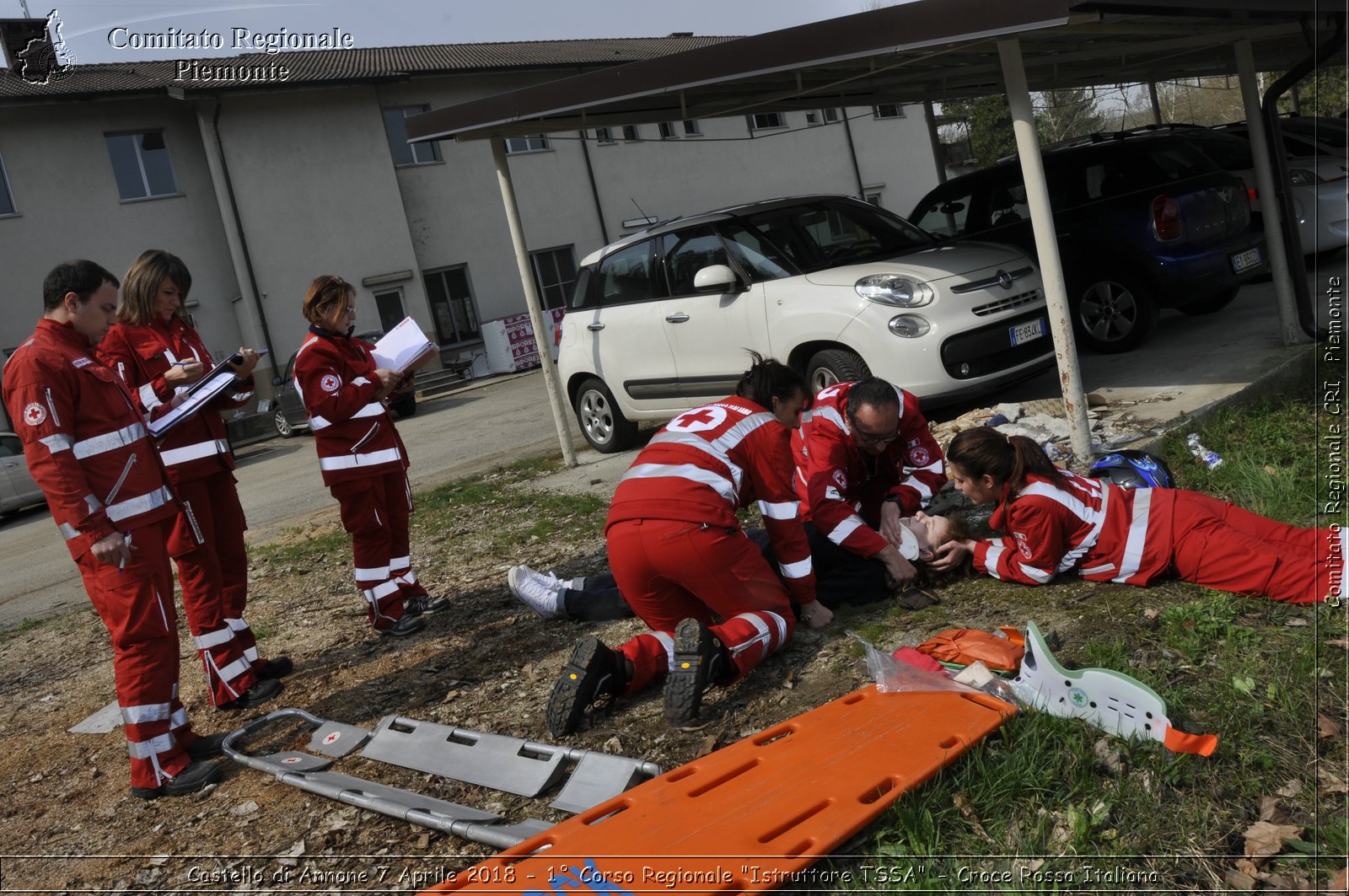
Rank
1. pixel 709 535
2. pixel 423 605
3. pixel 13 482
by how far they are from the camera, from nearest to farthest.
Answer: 1. pixel 709 535
2. pixel 423 605
3. pixel 13 482

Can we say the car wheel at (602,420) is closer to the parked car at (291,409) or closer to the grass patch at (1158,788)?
the grass patch at (1158,788)

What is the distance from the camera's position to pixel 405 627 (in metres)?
5.74

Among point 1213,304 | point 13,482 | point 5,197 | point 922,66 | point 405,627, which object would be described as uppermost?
point 5,197

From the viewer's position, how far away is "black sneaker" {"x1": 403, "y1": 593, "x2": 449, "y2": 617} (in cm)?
593

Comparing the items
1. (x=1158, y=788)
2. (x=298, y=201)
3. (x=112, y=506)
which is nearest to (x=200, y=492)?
(x=112, y=506)

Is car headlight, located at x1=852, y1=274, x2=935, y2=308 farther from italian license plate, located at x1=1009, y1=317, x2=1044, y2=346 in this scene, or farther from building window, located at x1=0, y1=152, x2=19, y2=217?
building window, located at x1=0, y1=152, x2=19, y2=217

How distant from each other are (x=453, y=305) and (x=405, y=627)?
20.3 metres

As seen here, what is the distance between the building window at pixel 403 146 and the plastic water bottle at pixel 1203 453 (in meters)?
21.7

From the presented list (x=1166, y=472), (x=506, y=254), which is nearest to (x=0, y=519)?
(x=506, y=254)

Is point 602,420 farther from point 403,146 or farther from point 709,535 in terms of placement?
point 403,146

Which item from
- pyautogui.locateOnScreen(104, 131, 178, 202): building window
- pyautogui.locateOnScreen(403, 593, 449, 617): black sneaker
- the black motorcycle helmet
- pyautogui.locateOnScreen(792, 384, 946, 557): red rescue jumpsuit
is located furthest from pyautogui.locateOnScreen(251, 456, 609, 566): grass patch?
pyautogui.locateOnScreen(104, 131, 178, 202): building window

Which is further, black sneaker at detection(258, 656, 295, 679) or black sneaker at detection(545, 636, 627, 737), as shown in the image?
black sneaker at detection(258, 656, 295, 679)

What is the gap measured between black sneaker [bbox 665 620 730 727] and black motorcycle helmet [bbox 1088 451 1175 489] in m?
2.32

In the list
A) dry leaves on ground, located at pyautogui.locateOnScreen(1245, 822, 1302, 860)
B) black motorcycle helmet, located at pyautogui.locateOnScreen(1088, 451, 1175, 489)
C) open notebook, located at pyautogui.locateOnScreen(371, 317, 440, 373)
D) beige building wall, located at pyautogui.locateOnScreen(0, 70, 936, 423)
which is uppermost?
beige building wall, located at pyautogui.locateOnScreen(0, 70, 936, 423)
